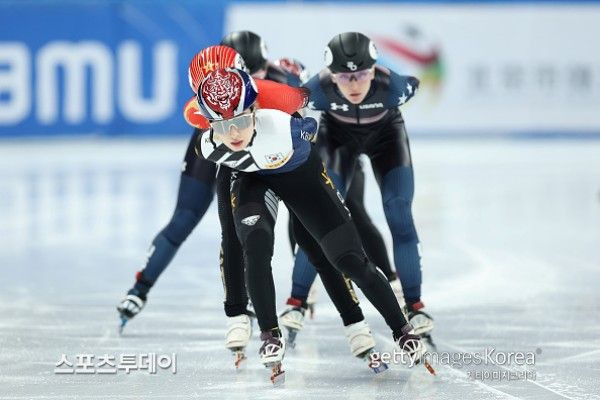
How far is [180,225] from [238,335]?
3.68 feet

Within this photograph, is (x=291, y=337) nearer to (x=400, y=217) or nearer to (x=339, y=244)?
(x=400, y=217)

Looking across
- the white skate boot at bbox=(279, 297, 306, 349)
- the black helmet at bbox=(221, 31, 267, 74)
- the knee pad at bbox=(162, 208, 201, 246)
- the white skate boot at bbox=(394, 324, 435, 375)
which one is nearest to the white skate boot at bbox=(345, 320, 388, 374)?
the white skate boot at bbox=(394, 324, 435, 375)

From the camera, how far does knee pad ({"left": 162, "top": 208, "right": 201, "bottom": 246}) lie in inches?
222

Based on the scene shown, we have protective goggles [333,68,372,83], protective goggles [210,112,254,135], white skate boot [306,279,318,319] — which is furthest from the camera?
white skate boot [306,279,318,319]

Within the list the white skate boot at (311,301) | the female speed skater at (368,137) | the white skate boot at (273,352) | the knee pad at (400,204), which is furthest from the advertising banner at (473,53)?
the white skate boot at (273,352)

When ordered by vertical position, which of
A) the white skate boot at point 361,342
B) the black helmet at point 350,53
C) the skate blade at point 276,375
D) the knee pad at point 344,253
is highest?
the black helmet at point 350,53

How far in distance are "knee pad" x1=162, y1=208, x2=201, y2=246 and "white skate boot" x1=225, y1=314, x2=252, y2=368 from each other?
3.31 ft

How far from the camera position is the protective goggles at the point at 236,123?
14.3 ft

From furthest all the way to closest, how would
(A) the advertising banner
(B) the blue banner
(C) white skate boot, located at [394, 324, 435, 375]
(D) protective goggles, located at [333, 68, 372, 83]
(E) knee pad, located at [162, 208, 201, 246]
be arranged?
(A) the advertising banner
(B) the blue banner
(E) knee pad, located at [162, 208, 201, 246]
(D) protective goggles, located at [333, 68, 372, 83]
(C) white skate boot, located at [394, 324, 435, 375]

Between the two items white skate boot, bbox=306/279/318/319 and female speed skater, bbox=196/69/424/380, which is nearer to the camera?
female speed skater, bbox=196/69/424/380

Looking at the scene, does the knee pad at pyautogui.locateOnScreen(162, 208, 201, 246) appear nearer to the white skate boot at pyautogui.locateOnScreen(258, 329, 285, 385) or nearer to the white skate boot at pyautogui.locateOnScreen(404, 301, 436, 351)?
the white skate boot at pyautogui.locateOnScreen(404, 301, 436, 351)

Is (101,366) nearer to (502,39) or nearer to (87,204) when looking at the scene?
(87,204)

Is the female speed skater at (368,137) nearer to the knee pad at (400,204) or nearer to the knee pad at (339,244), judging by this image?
the knee pad at (400,204)

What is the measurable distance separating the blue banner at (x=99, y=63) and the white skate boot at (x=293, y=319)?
8.65 metres
